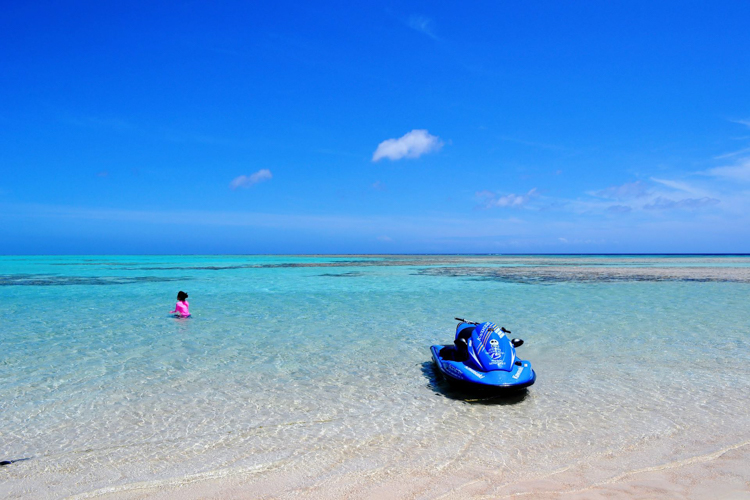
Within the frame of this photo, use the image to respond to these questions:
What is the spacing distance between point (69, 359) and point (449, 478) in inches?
351

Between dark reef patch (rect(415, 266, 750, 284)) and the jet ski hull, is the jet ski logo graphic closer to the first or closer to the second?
the jet ski hull

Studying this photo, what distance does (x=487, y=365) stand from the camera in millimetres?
7598

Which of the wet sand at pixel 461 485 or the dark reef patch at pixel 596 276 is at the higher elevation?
the dark reef patch at pixel 596 276

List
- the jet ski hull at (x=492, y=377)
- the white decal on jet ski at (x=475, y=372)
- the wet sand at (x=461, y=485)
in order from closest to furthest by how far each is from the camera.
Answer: the wet sand at (x=461, y=485) → the jet ski hull at (x=492, y=377) → the white decal on jet ski at (x=475, y=372)

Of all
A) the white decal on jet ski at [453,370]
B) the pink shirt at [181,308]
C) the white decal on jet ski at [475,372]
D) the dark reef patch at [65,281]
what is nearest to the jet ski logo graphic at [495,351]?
the white decal on jet ski at [475,372]

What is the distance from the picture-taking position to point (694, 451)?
5582mm

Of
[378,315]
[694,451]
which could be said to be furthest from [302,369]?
[378,315]

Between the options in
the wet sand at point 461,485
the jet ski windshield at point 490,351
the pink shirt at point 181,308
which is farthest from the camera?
the pink shirt at point 181,308

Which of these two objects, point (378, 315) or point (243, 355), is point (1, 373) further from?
point (378, 315)

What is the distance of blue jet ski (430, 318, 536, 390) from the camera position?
7289 mm

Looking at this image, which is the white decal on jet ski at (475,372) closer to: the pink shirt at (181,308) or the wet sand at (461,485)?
the wet sand at (461,485)

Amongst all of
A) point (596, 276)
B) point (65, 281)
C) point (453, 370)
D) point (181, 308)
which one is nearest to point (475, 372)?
point (453, 370)

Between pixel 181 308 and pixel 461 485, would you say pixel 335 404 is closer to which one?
pixel 461 485

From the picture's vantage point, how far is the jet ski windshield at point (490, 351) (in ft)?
24.9
